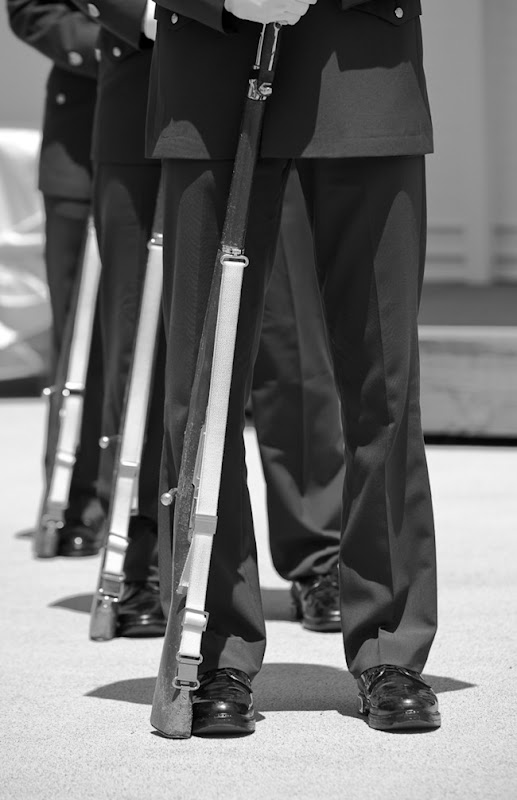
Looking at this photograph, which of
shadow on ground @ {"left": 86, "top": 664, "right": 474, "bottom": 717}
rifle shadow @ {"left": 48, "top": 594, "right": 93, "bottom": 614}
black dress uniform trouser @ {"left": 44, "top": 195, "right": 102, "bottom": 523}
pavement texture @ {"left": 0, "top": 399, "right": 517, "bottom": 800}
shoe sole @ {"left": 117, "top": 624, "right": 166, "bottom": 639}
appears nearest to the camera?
pavement texture @ {"left": 0, "top": 399, "right": 517, "bottom": 800}

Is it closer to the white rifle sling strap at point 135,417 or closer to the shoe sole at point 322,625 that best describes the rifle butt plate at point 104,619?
the white rifle sling strap at point 135,417

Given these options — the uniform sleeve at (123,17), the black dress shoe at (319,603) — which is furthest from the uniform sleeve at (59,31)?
the black dress shoe at (319,603)

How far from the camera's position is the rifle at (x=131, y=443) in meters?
2.59

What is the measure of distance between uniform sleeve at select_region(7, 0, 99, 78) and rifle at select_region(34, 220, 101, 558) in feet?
1.16

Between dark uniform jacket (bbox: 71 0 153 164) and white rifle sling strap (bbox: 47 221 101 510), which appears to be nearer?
dark uniform jacket (bbox: 71 0 153 164)

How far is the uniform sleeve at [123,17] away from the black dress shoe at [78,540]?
118cm

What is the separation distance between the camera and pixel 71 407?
3.33m

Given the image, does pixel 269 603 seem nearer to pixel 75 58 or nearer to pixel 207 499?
pixel 207 499

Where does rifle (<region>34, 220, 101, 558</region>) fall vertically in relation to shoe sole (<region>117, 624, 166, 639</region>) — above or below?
above

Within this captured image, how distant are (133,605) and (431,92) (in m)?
4.50

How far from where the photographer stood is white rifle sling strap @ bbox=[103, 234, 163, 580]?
103 inches

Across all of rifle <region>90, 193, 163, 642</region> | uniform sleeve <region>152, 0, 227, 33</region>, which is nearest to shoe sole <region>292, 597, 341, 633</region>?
rifle <region>90, 193, 163, 642</region>

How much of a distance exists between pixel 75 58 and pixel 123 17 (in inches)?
25.6

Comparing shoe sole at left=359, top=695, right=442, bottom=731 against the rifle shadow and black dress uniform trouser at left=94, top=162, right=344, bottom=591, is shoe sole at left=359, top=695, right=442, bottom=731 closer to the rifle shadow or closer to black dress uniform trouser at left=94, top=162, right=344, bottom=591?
black dress uniform trouser at left=94, top=162, right=344, bottom=591
